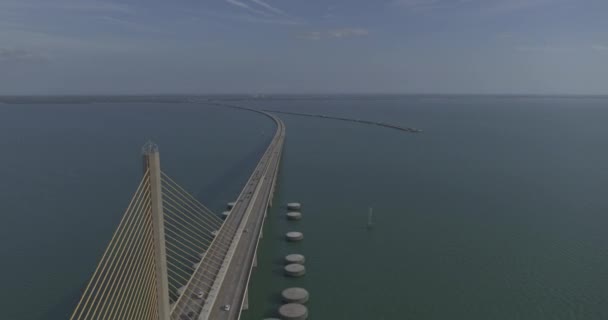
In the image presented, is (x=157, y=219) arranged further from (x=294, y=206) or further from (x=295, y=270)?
(x=294, y=206)

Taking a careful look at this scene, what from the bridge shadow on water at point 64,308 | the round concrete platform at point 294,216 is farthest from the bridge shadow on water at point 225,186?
the bridge shadow on water at point 64,308

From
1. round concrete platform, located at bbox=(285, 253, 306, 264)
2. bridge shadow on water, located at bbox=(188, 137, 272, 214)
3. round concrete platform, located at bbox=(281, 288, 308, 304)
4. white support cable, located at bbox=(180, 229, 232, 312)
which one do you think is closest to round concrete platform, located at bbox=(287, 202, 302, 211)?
bridge shadow on water, located at bbox=(188, 137, 272, 214)

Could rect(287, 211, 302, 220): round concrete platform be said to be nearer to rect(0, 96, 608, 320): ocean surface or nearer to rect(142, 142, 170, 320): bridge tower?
rect(0, 96, 608, 320): ocean surface

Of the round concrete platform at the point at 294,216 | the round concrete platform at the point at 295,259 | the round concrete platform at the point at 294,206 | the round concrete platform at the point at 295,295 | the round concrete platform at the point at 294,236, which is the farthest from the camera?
the round concrete platform at the point at 294,206

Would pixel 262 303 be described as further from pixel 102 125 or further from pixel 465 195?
pixel 102 125

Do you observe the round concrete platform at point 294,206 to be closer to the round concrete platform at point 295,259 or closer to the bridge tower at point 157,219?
the round concrete platform at point 295,259

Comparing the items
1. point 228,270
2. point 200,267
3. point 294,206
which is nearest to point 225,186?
point 294,206
